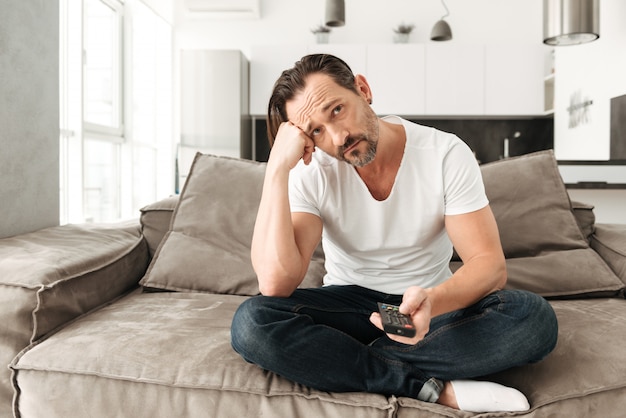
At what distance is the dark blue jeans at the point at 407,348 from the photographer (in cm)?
108

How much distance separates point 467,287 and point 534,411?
276 mm

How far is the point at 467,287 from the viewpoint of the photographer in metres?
1.16

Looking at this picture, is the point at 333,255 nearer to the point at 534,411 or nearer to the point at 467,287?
the point at 467,287

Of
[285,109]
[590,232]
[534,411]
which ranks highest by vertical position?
[285,109]

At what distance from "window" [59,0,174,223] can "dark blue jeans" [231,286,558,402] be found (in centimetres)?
266

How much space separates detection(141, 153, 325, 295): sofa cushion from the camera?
1.73 meters

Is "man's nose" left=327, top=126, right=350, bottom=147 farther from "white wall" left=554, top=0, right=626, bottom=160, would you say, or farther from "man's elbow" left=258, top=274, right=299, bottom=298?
"white wall" left=554, top=0, right=626, bottom=160

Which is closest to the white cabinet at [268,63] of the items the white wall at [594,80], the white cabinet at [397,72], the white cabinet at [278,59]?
the white cabinet at [278,59]

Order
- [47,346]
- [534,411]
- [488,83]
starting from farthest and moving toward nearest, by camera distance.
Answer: [488,83] < [47,346] < [534,411]

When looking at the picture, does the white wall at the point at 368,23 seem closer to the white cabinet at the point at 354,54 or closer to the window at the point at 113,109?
the white cabinet at the point at 354,54

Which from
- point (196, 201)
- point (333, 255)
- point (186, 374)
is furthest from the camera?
point (196, 201)

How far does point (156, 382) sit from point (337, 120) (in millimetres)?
753

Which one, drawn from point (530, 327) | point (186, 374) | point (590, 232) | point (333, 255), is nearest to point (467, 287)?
point (530, 327)

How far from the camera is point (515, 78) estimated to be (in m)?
5.08
